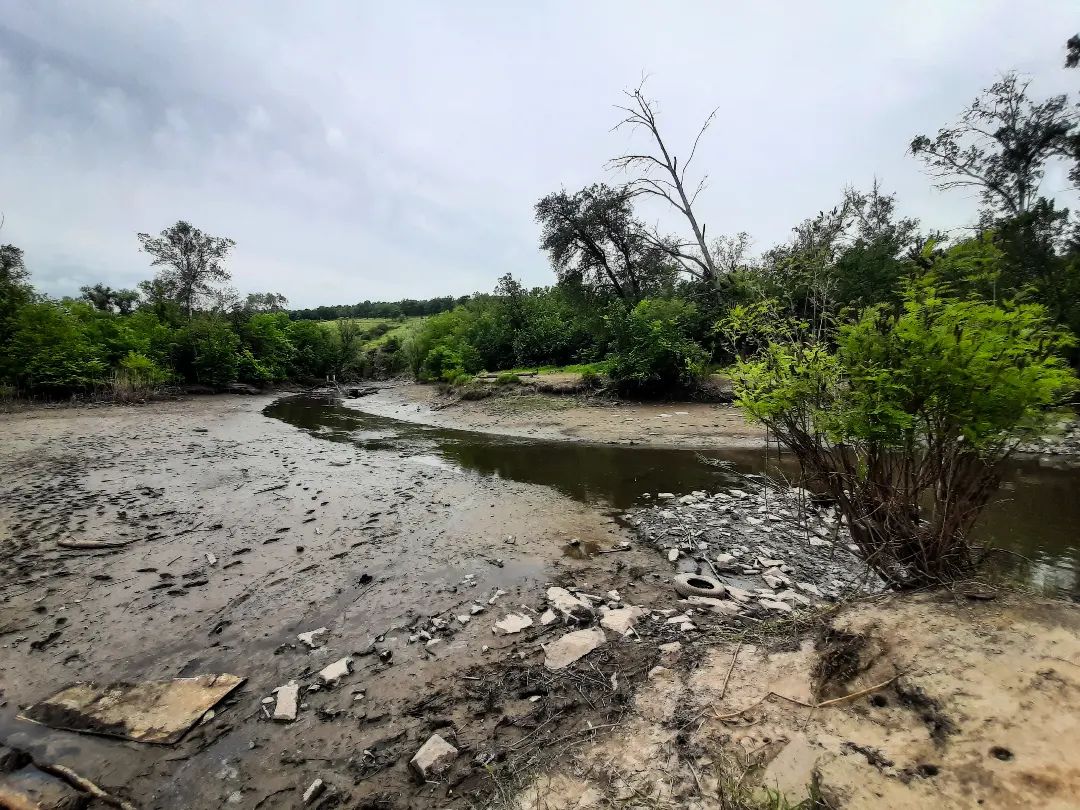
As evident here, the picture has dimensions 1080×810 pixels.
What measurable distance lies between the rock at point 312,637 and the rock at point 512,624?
1467mm

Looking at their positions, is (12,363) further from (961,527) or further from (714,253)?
(714,253)

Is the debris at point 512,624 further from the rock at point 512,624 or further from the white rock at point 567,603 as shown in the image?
the white rock at point 567,603

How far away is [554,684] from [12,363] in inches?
1021

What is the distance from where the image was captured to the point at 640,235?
73.8ft

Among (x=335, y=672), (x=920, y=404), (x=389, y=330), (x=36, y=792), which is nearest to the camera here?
(x=36, y=792)

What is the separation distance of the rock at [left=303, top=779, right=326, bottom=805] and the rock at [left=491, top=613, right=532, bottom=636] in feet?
5.40

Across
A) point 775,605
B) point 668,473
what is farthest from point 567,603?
point 668,473

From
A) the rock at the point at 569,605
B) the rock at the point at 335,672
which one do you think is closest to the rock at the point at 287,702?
the rock at the point at 335,672

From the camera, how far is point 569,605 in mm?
4285

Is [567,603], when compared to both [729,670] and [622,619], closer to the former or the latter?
[622,619]

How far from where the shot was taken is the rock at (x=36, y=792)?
7.55ft

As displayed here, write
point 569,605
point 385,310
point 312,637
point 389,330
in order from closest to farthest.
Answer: point 312,637 < point 569,605 < point 389,330 < point 385,310

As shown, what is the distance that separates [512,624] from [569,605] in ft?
1.92

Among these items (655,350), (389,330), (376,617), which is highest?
(389,330)
